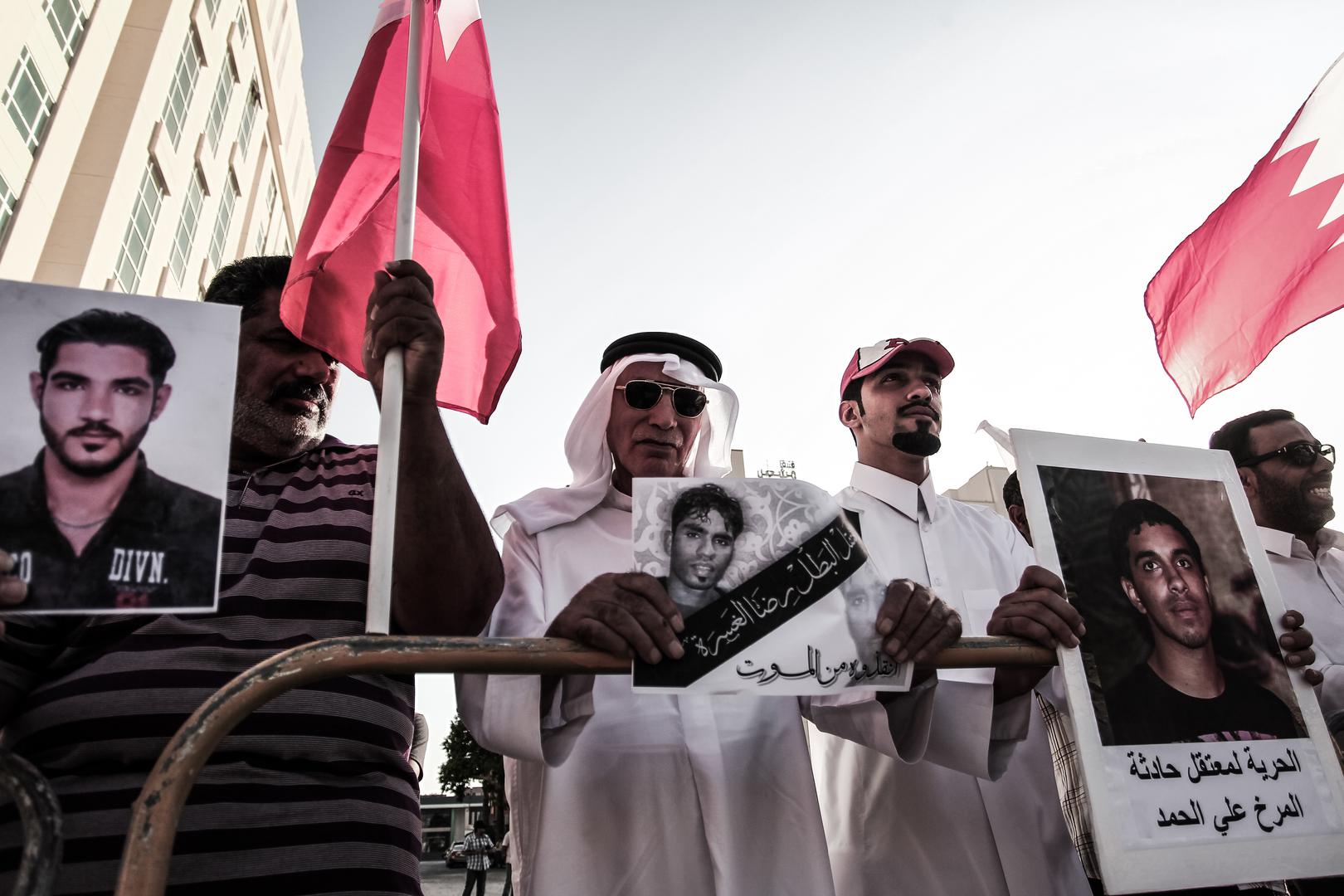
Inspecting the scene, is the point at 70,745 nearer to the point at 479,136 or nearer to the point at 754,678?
the point at 754,678

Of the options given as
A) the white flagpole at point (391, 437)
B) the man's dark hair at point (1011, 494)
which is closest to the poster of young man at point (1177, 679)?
the white flagpole at point (391, 437)

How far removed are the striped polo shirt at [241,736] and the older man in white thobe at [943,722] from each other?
3.92ft

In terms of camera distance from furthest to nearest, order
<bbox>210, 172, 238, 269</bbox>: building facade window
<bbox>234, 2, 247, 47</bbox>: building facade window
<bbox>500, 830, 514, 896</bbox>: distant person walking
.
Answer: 1. <bbox>234, 2, 247, 47</bbox>: building facade window
2. <bbox>210, 172, 238, 269</bbox>: building facade window
3. <bbox>500, 830, 514, 896</bbox>: distant person walking

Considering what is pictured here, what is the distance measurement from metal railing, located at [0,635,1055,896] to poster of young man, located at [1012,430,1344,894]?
2.82 feet

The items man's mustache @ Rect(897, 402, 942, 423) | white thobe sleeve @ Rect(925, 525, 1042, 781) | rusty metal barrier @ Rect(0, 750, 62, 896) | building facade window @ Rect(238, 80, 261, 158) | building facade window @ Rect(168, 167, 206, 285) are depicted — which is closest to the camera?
rusty metal barrier @ Rect(0, 750, 62, 896)

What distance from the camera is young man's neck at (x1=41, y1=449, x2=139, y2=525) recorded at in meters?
1.16

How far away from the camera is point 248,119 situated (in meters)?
20.3

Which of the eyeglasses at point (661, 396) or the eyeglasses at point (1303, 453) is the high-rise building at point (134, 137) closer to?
the eyeglasses at point (661, 396)

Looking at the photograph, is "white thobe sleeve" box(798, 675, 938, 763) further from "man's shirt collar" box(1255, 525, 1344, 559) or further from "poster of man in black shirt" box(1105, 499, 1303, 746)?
"man's shirt collar" box(1255, 525, 1344, 559)

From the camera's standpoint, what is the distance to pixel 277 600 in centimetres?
176

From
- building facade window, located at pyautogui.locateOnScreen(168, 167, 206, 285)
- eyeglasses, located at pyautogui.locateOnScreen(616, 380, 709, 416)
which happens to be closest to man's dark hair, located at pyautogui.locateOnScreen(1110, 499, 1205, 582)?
eyeglasses, located at pyautogui.locateOnScreen(616, 380, 709, 416)

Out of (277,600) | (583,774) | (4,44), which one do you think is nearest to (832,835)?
(583,774)

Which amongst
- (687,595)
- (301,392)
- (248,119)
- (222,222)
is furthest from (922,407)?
(248,119)

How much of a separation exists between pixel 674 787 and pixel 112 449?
1.46 metres
